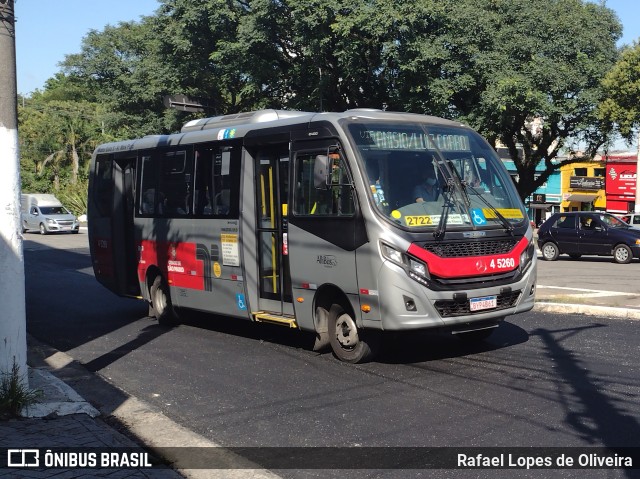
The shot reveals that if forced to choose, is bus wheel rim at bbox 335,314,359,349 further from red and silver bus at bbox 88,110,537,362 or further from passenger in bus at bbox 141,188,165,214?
passenger in bus at bbox 141,188,165,214

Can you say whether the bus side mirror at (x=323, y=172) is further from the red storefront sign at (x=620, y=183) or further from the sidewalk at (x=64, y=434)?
the red storefront sign at (x=620, y=183)

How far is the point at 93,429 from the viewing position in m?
6.61

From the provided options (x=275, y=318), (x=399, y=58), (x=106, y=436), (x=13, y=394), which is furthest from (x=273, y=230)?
(x=399, y=58)

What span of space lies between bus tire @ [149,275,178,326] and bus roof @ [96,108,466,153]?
2.29 m

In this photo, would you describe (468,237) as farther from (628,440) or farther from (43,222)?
(43,222)

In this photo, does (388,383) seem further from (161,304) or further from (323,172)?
(161,304)

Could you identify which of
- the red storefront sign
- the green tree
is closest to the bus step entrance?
the green tree

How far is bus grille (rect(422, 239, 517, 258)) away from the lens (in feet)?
28.8

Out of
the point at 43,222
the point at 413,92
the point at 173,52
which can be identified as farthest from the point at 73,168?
the point at 413,92

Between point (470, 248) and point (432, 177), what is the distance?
94 centimetres

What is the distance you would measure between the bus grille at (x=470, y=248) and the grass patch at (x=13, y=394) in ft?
13.8

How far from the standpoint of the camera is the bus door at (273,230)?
10.4 meters

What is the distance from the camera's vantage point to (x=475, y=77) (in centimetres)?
3328

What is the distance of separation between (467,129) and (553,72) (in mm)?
24993
